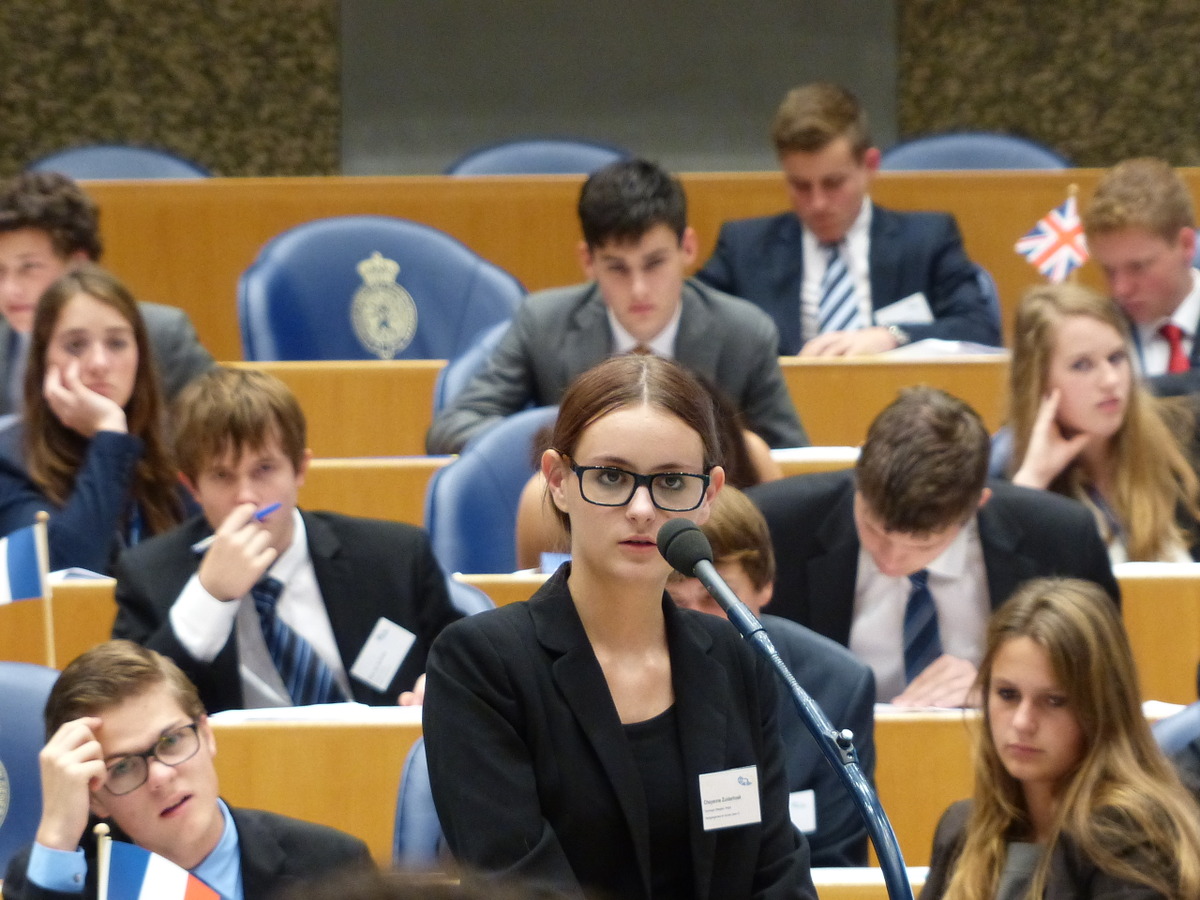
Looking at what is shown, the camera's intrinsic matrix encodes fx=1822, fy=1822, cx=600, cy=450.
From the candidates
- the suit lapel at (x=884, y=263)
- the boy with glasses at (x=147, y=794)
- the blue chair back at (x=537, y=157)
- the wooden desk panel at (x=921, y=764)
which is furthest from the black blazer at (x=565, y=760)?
the blue chair back at (x=537, y=157)

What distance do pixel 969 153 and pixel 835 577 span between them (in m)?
3.09

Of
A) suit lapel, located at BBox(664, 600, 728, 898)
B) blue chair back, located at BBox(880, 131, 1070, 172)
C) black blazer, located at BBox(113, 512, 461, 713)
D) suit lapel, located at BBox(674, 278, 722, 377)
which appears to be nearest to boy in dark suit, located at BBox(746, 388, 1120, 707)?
black blazer, located at BBox(113, 512, 461, 713)

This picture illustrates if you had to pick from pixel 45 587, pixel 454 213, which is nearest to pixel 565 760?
pixel 45 587

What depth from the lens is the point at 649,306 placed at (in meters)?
3.97

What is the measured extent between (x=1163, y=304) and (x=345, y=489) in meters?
1.96

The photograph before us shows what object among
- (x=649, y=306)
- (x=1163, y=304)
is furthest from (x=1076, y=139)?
(x=649, y=306)

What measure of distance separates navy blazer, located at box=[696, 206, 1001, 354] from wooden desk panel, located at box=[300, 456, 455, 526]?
4.74 feet

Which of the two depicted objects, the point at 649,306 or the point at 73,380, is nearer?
the point at 73,380

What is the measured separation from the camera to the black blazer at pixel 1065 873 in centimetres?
221

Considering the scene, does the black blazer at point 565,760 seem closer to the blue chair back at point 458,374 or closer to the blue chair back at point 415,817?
the blue chair back at point 415,817

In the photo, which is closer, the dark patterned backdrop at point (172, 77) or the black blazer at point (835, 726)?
the black blazer at point (835, 726)

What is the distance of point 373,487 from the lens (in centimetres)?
376

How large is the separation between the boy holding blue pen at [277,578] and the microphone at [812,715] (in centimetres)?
159

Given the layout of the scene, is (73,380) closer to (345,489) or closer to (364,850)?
(345,489)
